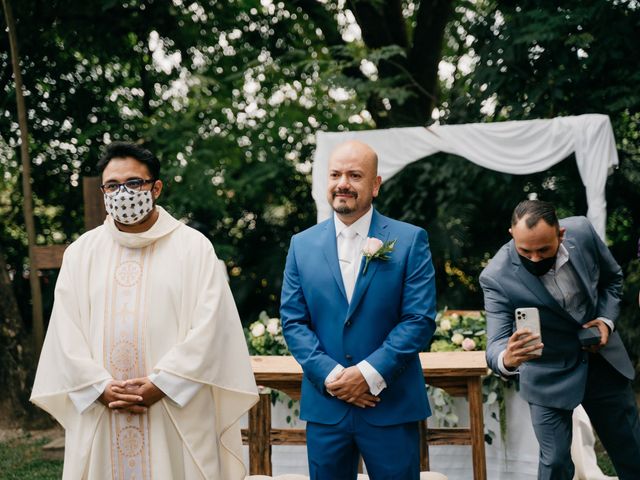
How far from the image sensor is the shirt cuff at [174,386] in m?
3.48

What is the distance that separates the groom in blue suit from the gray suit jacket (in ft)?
1.76

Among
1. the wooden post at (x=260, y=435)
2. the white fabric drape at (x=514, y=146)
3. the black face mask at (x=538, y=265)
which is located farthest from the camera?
the white fabric drape at (x=514, y=146)

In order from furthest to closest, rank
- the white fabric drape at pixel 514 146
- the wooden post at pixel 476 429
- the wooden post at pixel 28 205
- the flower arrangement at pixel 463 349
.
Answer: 1. the white fabric drape at pixel 514 146
2. the wooden post at pixel 28 205
3. the flower arrangement at pixel 463 349
4. the wooden post at pixel 476 429

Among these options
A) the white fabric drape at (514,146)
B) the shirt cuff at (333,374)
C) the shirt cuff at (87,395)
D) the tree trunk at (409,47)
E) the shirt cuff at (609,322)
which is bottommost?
the shirt cuff at (87,395)

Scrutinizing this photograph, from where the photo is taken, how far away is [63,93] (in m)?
11.1

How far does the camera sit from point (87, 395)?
11.5 feet

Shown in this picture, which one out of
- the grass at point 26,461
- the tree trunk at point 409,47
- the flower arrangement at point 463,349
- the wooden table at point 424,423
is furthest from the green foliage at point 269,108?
the wooden table at point 424,423

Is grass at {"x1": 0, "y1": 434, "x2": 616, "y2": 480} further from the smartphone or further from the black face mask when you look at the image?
the smartphone

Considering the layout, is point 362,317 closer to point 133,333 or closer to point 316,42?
point 133,333

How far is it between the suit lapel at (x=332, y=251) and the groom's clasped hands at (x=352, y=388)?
339mm

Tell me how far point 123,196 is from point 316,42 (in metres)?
9.25

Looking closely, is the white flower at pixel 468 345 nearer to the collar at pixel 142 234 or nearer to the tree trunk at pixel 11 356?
the collar at pixel 142 234

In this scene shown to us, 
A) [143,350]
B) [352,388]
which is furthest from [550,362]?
[143,350]

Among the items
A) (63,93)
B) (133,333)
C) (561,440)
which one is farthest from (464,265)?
(133,333)
